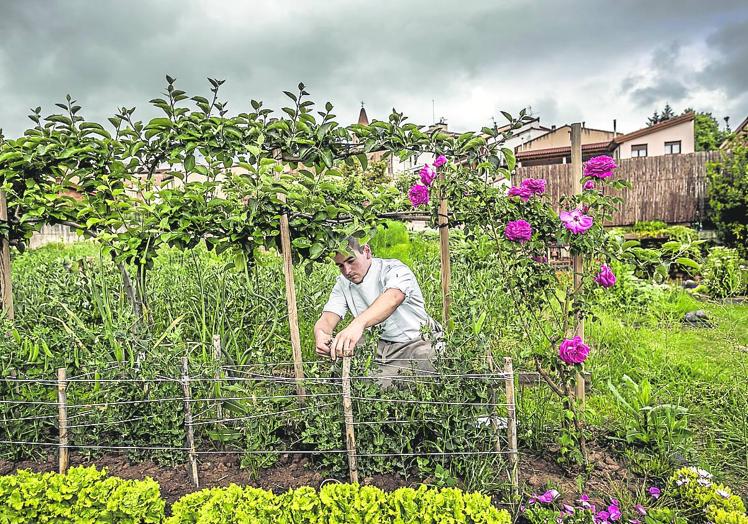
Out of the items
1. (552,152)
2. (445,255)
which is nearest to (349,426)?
(445,255)

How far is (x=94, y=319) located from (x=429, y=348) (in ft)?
7.11

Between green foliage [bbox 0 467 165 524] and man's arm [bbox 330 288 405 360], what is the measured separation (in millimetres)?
950

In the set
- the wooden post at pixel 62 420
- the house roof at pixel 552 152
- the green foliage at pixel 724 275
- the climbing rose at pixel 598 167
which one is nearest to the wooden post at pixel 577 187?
the climbing rose at pixel 598 167

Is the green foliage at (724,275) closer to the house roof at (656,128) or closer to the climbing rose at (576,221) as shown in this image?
the climbing rose at (576,221)

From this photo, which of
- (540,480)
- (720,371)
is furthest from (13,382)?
(720,371)

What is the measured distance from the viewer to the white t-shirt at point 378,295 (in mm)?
2867

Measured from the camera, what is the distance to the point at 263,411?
2.53m

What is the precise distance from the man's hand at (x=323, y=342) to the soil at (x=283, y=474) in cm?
51

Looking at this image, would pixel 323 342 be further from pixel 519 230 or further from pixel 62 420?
pixel 62 420

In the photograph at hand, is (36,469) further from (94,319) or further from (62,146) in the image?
(62,146)

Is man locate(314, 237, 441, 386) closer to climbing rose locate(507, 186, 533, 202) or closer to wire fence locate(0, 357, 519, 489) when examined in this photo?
wire fence locate(0, 357, 519, 489)

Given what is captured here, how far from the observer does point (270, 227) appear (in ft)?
9.59

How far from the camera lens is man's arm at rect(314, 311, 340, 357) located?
8.74ft

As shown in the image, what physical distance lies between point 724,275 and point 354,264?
265 inches
